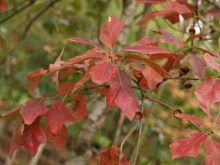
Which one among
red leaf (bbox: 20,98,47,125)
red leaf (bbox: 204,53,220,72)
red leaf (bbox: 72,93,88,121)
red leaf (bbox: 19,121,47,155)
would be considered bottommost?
red leaf (bbox: 72,93,88,121)

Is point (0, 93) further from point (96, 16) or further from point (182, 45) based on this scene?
point (182, 45)

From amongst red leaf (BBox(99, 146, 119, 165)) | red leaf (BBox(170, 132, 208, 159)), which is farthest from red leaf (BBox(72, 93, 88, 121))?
red leaf (BBox(170, 132, 208, 159))

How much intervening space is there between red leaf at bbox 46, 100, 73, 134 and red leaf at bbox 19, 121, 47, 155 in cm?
3

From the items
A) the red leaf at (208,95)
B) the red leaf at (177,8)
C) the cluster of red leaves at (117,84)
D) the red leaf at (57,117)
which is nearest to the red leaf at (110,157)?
the cluster of red leaves at (117,84)

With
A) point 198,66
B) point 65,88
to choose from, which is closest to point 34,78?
point 65,88

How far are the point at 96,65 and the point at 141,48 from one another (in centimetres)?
9

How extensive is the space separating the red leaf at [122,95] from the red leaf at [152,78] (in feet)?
0.28

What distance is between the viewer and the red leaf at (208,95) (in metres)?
0.77

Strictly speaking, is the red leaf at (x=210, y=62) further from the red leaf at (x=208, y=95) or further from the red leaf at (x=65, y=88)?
the red leaf at (x=65, y=88)

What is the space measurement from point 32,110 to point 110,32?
22cm

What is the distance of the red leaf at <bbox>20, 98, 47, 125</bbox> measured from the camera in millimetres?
881

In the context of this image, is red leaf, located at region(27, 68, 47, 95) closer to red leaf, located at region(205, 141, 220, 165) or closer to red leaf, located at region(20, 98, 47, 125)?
red leaf, located at region(20, 98, 47, 125)

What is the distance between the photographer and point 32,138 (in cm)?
91

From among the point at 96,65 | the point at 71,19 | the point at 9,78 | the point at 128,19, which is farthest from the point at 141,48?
the point at 9,78
